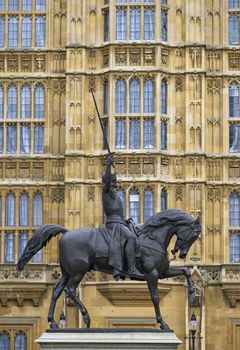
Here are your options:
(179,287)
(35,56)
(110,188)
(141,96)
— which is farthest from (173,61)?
(110,188)

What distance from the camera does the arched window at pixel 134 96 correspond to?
3841cm

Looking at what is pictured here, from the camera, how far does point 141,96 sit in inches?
1512

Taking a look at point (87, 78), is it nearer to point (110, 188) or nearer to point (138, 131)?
point (138, 131)

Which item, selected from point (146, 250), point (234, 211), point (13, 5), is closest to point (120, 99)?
point (13, 5)

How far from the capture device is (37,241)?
22.4 metres

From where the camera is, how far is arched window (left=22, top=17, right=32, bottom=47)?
39.8 meters

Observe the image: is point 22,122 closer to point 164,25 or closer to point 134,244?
point 164,25

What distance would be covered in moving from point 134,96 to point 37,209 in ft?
16.5

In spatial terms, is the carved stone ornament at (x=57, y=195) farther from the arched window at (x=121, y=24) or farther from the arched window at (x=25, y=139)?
the arched window at (x=121, y=24)

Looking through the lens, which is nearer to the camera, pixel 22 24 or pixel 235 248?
pixel 235 248

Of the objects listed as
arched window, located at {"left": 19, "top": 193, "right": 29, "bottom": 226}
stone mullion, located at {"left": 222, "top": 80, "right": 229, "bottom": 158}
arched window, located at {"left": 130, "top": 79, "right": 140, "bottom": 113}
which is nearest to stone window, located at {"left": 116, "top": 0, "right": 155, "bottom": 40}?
arched window, located at {"left": 130, "top": 79, "right": 140, "bottom": 113}

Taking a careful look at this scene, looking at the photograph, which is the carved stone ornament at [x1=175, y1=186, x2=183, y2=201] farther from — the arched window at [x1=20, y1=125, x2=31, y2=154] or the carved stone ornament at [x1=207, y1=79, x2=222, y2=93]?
the arched window at [x1=20, y1=125, x2=31, y2=154]

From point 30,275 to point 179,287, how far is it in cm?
491

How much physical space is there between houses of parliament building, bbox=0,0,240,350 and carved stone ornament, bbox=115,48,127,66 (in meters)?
0.05
